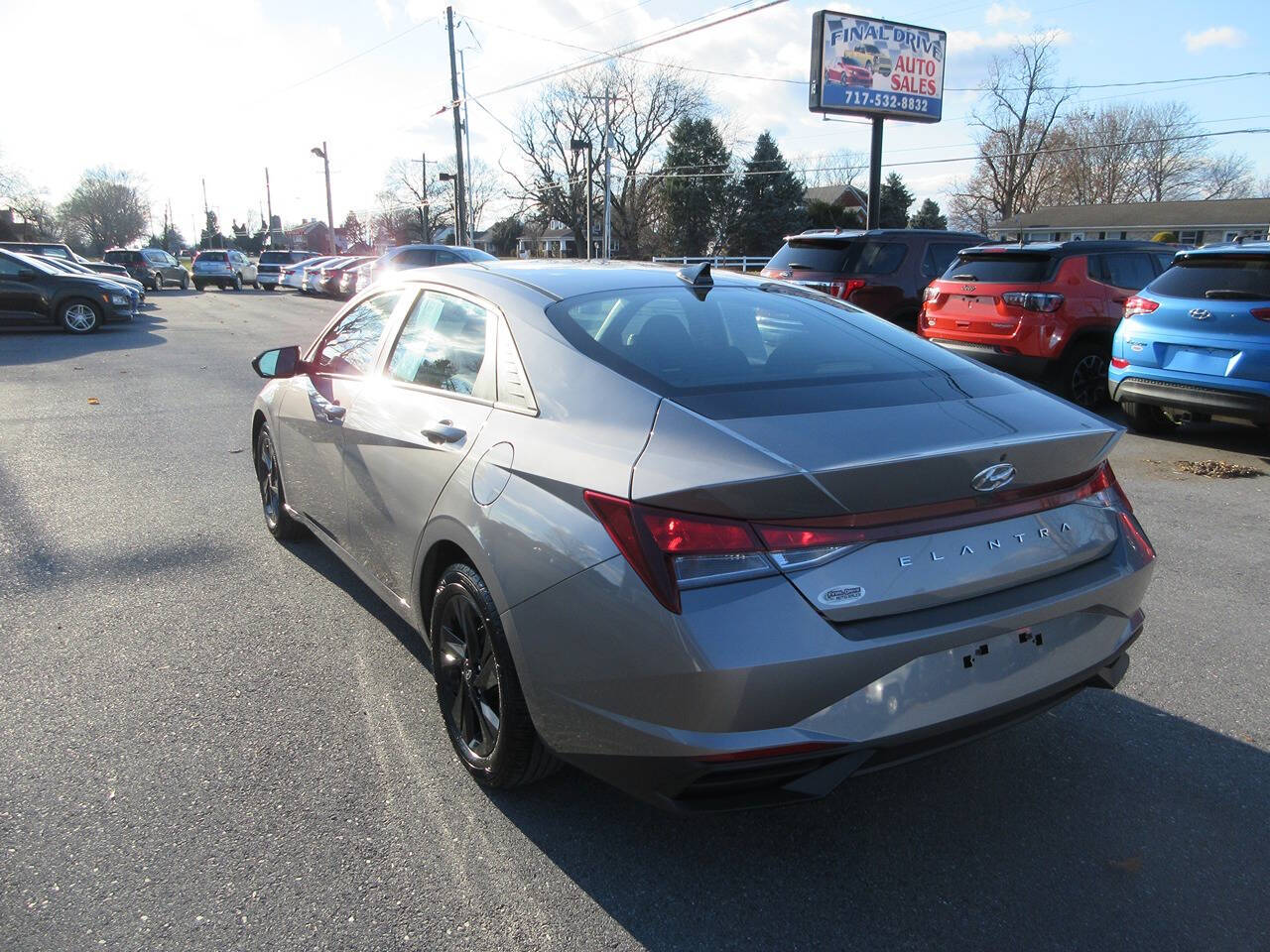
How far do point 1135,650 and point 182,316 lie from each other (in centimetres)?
2353

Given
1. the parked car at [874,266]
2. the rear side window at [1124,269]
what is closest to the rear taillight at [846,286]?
the parked car at [874,266]

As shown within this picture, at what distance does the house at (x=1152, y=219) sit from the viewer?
57.8 metres

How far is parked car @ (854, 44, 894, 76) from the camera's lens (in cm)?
2625

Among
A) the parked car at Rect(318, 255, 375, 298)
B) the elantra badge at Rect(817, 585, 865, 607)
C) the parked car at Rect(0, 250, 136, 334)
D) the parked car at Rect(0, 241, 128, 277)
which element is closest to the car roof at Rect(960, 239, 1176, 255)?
the elantra badge at Rect(817, 585, 865, 607)

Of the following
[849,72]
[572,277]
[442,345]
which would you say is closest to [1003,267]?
[572,277]

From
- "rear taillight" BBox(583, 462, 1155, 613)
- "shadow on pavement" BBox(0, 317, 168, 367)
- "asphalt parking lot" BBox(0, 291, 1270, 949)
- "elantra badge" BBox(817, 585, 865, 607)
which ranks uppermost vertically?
"rear taillight" BBox(583, 462, 1155, 613)

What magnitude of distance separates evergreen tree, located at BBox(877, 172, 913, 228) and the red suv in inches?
2108

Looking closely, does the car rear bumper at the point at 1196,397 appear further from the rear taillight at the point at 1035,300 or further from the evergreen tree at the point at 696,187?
the evergreen tree at the point at 696,187

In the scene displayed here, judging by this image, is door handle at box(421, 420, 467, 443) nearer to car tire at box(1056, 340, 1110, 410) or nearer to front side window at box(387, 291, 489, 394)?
front side window at box(387, 291, 489, 394)

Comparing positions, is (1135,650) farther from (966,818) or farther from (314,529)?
(314,529)

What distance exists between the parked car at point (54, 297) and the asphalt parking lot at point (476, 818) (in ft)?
50.1

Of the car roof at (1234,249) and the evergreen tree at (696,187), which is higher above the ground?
the evergreen tree at (696,187)

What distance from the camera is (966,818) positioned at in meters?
2.71

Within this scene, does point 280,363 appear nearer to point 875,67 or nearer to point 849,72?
point 849,72
